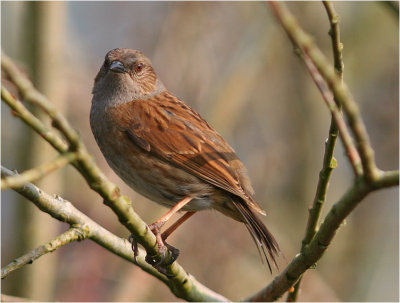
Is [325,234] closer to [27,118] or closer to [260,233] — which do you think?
[260,233]

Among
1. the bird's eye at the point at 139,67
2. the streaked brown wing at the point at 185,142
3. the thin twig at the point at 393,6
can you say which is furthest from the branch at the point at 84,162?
the bird's eye at the point at 139,67

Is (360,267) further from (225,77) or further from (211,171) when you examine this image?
(211,171)

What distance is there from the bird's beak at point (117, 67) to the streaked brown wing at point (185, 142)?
0.25 m

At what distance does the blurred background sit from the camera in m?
5.80

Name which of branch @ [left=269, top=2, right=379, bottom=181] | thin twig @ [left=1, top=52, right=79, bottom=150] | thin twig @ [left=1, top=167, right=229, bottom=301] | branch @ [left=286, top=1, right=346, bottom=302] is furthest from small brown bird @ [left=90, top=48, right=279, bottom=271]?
thin twig @ [left=1, top=52, right=79, bottom=150]

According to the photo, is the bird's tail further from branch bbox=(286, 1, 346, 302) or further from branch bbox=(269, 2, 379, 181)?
branch bbox=(269, 2, 379, 181)

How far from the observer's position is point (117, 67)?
397 cm

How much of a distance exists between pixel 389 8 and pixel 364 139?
0.99 meters

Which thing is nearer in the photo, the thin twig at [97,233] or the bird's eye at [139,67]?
the thin twig at [97,233]

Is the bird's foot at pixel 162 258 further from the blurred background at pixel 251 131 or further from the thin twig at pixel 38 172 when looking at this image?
the blurred background at pixel 251 131

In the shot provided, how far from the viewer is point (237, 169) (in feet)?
12.1

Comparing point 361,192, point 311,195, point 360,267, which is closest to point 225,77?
point 311,195

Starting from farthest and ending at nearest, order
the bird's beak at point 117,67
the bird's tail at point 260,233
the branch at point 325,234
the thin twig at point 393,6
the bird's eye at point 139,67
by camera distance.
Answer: the bird's eye at point 139,67
the bird's beak at point 117,67
the bird's tail at point 260,233
the thin twig at point 393,6
the branch at point 325,234

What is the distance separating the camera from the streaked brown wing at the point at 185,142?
3.57 meters
